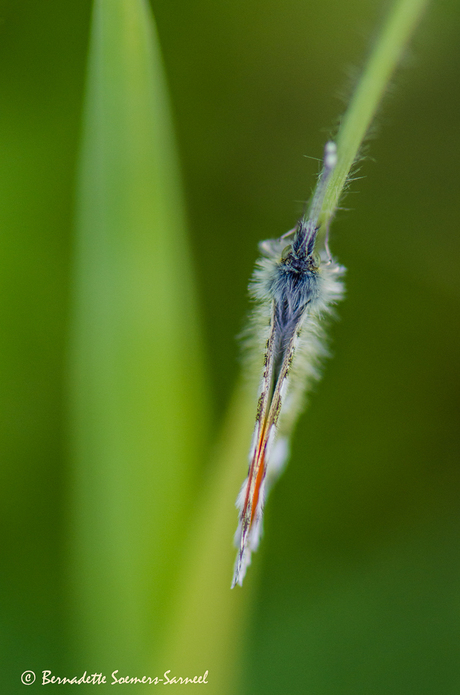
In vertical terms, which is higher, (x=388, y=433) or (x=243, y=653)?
(x=388, y=433)

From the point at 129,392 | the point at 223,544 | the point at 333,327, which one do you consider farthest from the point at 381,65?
the point at 223,544

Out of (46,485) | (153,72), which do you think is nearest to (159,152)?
(153,72)

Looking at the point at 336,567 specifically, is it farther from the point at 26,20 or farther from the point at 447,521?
the point at 26,20

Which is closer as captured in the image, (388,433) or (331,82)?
(331,82)

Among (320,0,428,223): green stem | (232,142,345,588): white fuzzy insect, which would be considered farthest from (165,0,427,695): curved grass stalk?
(232,142,345,588): white fuzzy insect

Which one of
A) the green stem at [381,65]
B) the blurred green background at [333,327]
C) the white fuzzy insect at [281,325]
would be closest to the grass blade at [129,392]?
the blurred green background at [333,327]

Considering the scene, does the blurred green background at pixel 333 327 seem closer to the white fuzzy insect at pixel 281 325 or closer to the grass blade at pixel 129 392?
the grass blade at pixel 129 392
